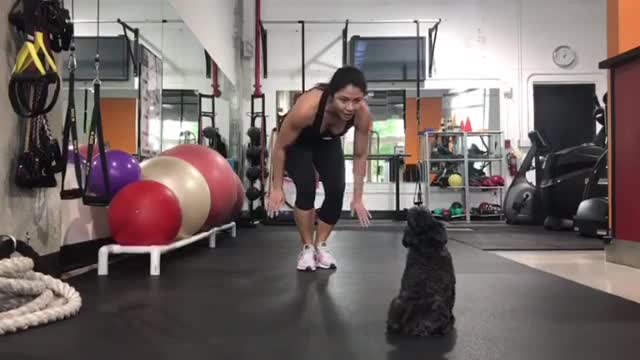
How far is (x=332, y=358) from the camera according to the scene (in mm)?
1140

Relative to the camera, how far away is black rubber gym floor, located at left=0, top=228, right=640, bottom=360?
1.21m

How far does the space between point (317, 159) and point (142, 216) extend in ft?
2.91

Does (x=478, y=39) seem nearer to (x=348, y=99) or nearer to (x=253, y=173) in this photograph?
(x=253, y=173)

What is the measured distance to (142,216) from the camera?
2354 mm

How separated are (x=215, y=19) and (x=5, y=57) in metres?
4.07

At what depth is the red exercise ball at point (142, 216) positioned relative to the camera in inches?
92.8

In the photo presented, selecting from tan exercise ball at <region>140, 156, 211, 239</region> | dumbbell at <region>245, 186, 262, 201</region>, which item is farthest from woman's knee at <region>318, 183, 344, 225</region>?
dumbbell at <region>245, 186, 262, 201</region>

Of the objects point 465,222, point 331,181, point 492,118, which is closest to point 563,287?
point 331,181

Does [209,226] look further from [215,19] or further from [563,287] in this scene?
[215,19]

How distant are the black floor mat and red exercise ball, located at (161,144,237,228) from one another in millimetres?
1842

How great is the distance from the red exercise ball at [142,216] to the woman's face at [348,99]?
0.96m

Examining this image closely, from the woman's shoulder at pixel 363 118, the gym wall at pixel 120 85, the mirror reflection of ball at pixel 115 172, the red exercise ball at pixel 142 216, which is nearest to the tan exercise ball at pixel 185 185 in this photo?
the mirror reflection of ball at pixel 115 172

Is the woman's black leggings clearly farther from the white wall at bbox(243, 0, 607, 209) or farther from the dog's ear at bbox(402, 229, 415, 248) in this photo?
the white wall at bbox(243, 0, 607, 209)

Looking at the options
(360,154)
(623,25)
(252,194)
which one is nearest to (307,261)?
(360,154)
